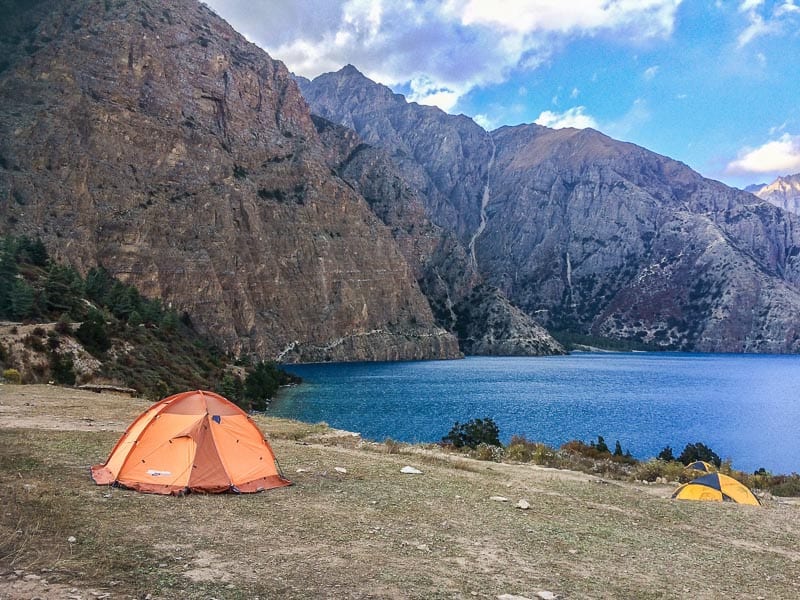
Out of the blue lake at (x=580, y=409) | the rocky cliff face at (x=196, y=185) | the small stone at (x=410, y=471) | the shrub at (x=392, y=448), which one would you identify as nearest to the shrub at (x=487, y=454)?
the shrub at (x=392, y=448)

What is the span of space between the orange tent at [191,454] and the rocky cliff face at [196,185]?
287 ft

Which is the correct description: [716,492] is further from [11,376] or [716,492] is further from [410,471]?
[11,376]

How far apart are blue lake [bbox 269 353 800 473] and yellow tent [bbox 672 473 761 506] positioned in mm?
24851

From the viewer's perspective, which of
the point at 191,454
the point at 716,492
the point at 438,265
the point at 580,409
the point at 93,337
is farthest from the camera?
the point at 438,265

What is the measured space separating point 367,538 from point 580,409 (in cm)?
5277

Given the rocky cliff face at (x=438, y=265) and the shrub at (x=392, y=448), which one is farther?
the rocky cliff face at (x=438, y=265)

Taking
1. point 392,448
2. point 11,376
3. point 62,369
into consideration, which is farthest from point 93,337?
point 392,448

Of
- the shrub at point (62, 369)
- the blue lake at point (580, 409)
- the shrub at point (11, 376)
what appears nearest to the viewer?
the shrub at point (11, 376)

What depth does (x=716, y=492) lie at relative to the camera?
47.4 ft

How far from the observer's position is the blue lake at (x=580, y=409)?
43.2 meters

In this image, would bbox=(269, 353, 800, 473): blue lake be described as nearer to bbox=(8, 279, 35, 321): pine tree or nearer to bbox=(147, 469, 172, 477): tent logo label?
bbox=(8, 279, 35, 321): pine tree

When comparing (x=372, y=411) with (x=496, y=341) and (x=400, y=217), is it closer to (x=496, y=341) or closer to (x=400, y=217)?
(x=496, y=341)

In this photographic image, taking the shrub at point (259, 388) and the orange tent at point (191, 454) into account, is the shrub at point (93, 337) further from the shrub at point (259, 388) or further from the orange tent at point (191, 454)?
the orange tent at point (191, 454)

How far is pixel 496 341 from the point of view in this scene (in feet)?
547
